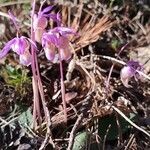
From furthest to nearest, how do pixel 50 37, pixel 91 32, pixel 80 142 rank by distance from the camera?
1. pixel 91 32
2. pixel 80 142
3. pixel 50 37

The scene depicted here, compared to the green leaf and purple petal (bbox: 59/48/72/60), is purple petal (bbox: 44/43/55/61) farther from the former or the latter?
the green leaf

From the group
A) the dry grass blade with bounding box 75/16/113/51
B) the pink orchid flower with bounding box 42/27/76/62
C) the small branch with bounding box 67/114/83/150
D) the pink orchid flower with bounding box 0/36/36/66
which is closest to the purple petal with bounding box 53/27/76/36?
the pink orchid flower with bounding box 42/27/76/62

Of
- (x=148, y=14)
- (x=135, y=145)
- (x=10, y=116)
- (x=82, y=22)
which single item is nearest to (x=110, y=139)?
(x=135, y=145)

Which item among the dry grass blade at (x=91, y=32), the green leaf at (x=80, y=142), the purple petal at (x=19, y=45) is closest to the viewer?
the purple petal at (x=19, y=45)

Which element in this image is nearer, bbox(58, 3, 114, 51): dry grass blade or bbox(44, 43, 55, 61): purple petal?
bbox(44, 43, 55, 61): purple petal

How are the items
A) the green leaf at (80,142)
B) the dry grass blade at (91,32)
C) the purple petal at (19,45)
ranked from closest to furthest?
the purple petal at (19,45) → the green leaf at (80,142) → the dry grass blade at (91,32)

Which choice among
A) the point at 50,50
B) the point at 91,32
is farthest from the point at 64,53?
the point at 91,32

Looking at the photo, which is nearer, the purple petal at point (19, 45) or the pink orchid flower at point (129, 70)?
the purple petal at point (19, 45)

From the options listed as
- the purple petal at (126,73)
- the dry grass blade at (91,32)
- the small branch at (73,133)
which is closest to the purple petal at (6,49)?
the small branch at (73,133)

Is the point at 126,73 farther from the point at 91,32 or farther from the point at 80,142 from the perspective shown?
the point at 91,32

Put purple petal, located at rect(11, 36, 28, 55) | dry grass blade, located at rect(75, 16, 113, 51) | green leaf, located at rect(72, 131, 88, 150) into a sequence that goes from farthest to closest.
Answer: dry grass blade, located at rect(75, 16, 113, 51) < green leaf, located at rect(72, 131, 88, 150) < purple petal, located at rect(11, 36, 28, 55)

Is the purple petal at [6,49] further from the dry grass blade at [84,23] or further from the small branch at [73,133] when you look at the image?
the dry grass blade at [84,23]
